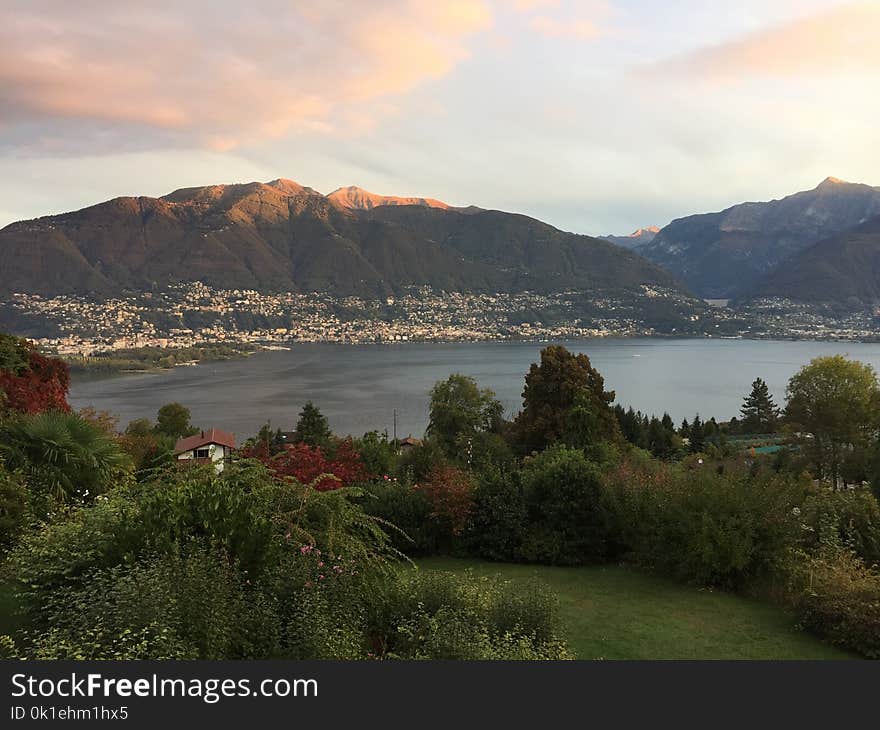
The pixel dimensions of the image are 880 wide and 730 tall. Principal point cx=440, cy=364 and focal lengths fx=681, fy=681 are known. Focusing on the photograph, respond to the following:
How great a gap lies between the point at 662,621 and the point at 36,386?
12.7 metres

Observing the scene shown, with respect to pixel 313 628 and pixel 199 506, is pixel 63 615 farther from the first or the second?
pixel 313 628

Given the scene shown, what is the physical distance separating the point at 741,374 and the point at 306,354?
2905 inches

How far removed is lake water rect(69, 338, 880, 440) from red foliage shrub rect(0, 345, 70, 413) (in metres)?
29.8

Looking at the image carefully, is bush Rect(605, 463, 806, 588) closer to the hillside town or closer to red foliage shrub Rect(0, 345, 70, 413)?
red foliage shrub Rect(0, 345, 70, 413)

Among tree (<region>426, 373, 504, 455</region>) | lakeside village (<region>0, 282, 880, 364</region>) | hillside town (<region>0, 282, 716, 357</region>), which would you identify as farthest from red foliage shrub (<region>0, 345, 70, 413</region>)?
lakeside village (<region>0, 282, 880, 364</region>)

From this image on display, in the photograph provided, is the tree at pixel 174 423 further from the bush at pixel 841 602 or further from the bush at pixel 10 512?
the bush at pixel 841 602

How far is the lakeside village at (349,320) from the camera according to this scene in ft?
486

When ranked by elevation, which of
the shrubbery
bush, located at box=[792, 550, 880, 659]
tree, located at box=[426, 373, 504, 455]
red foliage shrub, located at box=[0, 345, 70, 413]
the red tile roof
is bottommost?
the red tile roof

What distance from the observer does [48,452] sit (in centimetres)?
789

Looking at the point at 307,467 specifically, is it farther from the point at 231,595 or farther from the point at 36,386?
the point at 231,595

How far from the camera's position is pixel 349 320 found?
599ft

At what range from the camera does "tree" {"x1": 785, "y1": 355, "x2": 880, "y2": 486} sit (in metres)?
A: 25.8

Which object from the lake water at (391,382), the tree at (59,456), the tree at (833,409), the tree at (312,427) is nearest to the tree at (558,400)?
the tree at (833,409)

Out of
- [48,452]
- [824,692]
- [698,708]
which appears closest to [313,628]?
[698,708]
